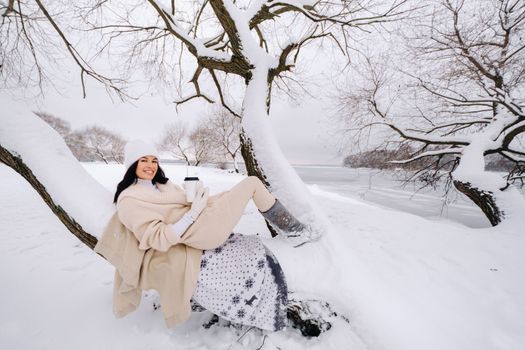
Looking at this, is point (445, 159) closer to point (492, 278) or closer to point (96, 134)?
point (492, 278)

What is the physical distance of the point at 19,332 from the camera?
6.45ft

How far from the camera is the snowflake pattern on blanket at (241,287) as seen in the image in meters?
1.71

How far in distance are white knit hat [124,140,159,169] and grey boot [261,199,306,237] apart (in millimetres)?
1102

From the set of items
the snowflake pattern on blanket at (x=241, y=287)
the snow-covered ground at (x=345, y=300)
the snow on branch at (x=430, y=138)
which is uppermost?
the snow on branch at (x=430, y=138)

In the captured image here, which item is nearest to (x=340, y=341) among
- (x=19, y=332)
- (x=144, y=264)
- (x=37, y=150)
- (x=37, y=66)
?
(x=144, y=264)

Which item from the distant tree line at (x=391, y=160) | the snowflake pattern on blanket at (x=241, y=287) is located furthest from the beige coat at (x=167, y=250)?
the distant tree line at (x=391, y=160)

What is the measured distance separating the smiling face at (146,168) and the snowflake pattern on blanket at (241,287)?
0.75 metres

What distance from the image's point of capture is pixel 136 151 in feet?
5.62

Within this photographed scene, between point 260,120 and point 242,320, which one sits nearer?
point 242,320

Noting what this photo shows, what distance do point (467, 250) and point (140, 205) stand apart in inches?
168

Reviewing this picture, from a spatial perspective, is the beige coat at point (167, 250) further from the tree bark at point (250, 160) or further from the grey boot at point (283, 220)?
the tree bark at point (250, 160)

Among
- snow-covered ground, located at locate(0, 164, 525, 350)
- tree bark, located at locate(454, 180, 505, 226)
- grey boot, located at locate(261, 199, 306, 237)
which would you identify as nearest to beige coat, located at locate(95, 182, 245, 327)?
grey boot, located at locate(261, 199, 306, 237)

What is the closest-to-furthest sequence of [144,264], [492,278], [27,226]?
[144,264], [492,278], [27,226]

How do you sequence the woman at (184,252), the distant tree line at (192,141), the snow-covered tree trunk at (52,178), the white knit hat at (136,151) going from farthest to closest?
the distant tree line at (192,141)
the snow-covered tree trunk at (52,178)
the white knit hat at (136,151)
the woman at (184,252)
